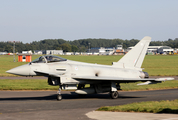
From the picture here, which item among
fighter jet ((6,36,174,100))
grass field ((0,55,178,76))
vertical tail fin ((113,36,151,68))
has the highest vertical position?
vertical tail fin ((113,36,151,68))

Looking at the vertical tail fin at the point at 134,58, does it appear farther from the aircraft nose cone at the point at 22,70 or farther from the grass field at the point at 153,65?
the grass field at the point at 153,65

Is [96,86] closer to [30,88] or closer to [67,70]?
[67,70]

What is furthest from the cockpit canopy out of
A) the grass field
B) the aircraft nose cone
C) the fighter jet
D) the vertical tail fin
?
the grass field

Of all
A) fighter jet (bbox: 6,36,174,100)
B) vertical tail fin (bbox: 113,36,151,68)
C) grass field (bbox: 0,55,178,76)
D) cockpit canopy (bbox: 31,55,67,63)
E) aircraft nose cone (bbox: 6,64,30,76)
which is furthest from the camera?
grass field (bbox: 0,55,178,76)

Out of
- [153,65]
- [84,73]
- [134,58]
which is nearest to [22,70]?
[84,73]

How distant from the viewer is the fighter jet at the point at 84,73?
17.2 m

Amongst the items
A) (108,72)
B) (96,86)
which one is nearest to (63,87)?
(96,86)

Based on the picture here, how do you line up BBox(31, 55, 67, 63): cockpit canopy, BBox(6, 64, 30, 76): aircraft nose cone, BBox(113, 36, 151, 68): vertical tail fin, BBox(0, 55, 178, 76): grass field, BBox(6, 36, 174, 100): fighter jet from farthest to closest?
1. BBox(0, 55, 178, 76): grass field
2. BBox(113, 36, 151, 68): vertical tail fin
3. BBox(31, 55, 67, 63): cockpit canopy
4. BBox(6, 36, 174, 100): fighter jet
5. BBox(6, 64, 30, 76): aircraft nose cone

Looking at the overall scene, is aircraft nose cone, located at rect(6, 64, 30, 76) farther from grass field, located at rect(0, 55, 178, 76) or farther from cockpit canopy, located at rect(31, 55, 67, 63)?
grass field, located at rect(0, 55, 178, 76)

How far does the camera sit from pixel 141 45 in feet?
69.0

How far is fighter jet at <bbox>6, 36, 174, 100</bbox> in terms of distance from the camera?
56.5 feet

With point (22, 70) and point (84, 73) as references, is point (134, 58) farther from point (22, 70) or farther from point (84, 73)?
point (22, 70)

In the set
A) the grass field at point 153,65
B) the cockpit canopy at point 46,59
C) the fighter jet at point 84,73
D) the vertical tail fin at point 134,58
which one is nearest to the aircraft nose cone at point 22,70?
the fighter jet at point 84,73

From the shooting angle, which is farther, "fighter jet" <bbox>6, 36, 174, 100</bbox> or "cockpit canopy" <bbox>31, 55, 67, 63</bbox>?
"cockpit canopy" <bbox>31, 55, 67, 63</bbox>
